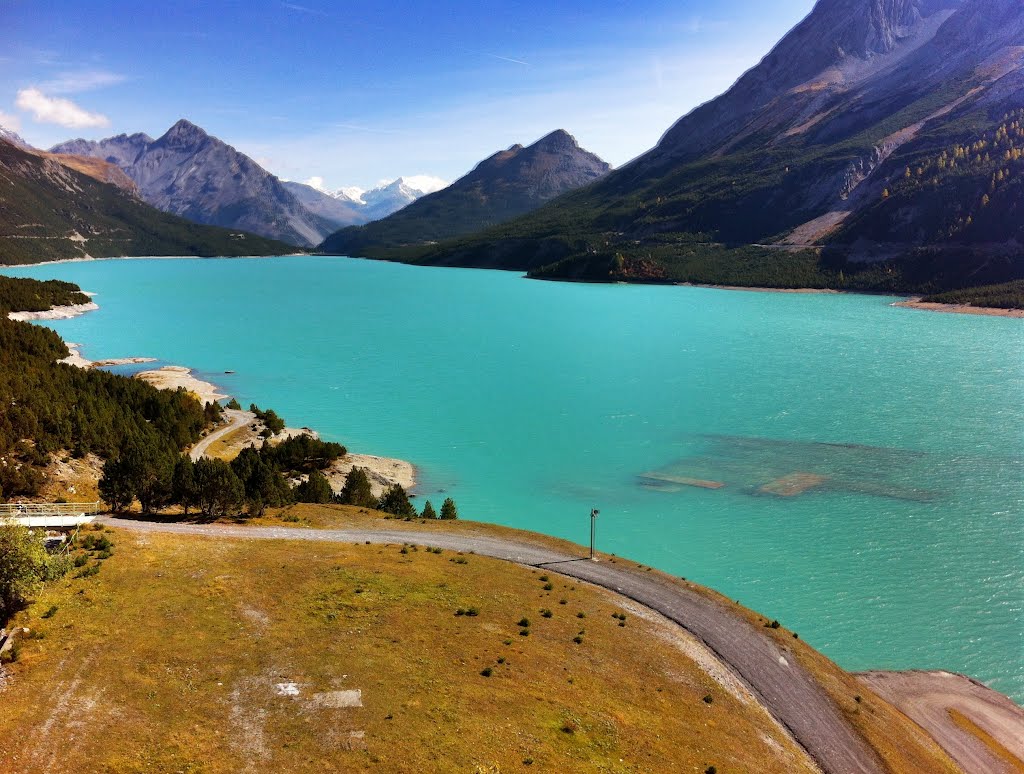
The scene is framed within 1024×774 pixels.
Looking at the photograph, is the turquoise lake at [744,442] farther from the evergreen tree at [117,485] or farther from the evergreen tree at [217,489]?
the evergreen tree at [117,485]

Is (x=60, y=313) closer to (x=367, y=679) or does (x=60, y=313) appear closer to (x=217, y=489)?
(x=217, y=489)

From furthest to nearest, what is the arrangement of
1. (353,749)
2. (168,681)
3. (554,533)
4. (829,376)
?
(829,376), (554,533), (168,681), (353,749)

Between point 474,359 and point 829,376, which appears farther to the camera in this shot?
point 474,359

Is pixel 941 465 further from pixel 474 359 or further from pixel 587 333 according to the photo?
pixel 587 333

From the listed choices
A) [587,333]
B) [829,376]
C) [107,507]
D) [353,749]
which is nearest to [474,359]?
[587,333]

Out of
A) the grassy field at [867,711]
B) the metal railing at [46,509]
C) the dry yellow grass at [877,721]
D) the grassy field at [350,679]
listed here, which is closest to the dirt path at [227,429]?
the metal railing at [46,509]

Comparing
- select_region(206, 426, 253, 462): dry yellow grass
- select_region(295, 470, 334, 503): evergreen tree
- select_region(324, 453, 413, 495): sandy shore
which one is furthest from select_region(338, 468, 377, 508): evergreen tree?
select_region(206, 426, 253, 462): dry yellow grass

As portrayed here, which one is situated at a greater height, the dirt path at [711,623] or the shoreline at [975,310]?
the shoreline at [975,310]

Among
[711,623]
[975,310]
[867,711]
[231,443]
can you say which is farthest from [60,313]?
[975,310]
